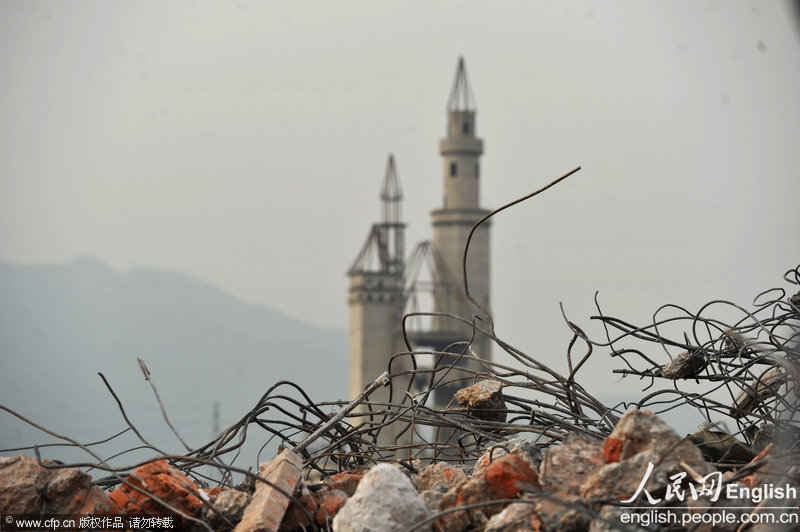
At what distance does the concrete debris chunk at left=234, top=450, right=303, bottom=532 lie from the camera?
5.16 feet

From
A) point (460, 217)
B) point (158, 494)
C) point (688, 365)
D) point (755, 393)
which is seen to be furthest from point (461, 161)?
point (158, 494)

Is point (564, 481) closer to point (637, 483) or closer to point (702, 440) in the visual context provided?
point (637, 483)

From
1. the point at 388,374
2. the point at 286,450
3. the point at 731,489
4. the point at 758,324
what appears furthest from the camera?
the point at 758,324

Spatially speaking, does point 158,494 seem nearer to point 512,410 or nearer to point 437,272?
point 512,410

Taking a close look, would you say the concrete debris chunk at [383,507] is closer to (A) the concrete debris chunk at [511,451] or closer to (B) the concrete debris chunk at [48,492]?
(A) the concrete debris chunk at [511,451]

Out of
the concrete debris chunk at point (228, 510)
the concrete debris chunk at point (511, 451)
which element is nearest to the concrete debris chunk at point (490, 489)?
the concrete debris chunk at point (511, 451)

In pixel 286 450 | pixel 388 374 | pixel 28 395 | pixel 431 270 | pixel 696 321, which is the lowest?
pixel 286 450

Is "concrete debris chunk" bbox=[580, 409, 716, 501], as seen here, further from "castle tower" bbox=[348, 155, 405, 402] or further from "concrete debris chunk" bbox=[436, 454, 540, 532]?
"castle tower" bbox=[348, 155, 405, 402]

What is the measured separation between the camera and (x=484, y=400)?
2146mm

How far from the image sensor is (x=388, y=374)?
77.9 inches

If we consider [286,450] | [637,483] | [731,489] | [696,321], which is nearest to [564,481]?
[637,483]

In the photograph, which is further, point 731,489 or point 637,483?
point 731,489

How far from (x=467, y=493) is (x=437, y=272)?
42159mm

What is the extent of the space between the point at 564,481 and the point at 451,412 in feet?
1.77
